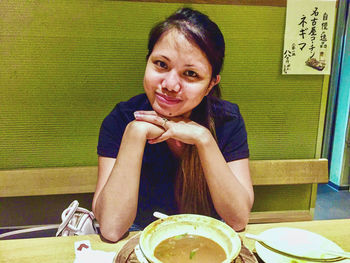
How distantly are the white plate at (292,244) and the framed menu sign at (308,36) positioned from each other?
132cm

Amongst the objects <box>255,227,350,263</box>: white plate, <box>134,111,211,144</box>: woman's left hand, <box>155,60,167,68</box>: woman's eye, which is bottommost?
<box>255,227,350,263</box>: white plate

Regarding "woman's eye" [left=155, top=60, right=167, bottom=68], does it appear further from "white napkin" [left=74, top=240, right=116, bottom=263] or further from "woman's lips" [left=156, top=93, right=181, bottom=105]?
"white napkin" [left=74, top=240, right=116, bottom=263]

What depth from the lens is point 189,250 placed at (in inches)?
32.0

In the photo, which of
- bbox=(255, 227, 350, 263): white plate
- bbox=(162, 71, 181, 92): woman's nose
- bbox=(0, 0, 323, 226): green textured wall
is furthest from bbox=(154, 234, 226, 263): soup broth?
bbox=(0, 0, 323, 226): green textured wall

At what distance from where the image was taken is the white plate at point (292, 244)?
92 cm

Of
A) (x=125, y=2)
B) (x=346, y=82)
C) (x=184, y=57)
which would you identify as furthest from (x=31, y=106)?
(x=346, y=82)

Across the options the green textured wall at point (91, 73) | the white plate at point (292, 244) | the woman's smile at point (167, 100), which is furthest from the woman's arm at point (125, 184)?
the green textured wall at point (91, 73)

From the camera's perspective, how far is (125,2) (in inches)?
72.3

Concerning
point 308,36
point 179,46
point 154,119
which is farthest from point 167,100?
point 308,36

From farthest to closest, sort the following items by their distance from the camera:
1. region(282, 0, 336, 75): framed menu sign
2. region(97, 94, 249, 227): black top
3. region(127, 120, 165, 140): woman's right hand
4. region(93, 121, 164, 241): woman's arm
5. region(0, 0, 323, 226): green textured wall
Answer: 1. region(282, 0, 336, 75): framed menu sign
2. region(0, 0, 323, 226): green textured wall
3. region(97, 94, 249, 227): black top
4. region(127, 120, 165, 140): woman's right hand
5. region(93, 121, 164, 241): woman's arm

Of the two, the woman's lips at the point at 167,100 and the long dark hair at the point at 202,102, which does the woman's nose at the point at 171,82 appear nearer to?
the woman's lips at the point at 167,100

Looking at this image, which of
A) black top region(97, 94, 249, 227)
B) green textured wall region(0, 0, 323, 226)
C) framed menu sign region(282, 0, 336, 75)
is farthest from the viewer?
framed menu sign region(282, 0, 336, 75)

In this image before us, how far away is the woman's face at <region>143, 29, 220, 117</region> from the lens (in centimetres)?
127

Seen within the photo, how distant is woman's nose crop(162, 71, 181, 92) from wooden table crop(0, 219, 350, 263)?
0.62 m
